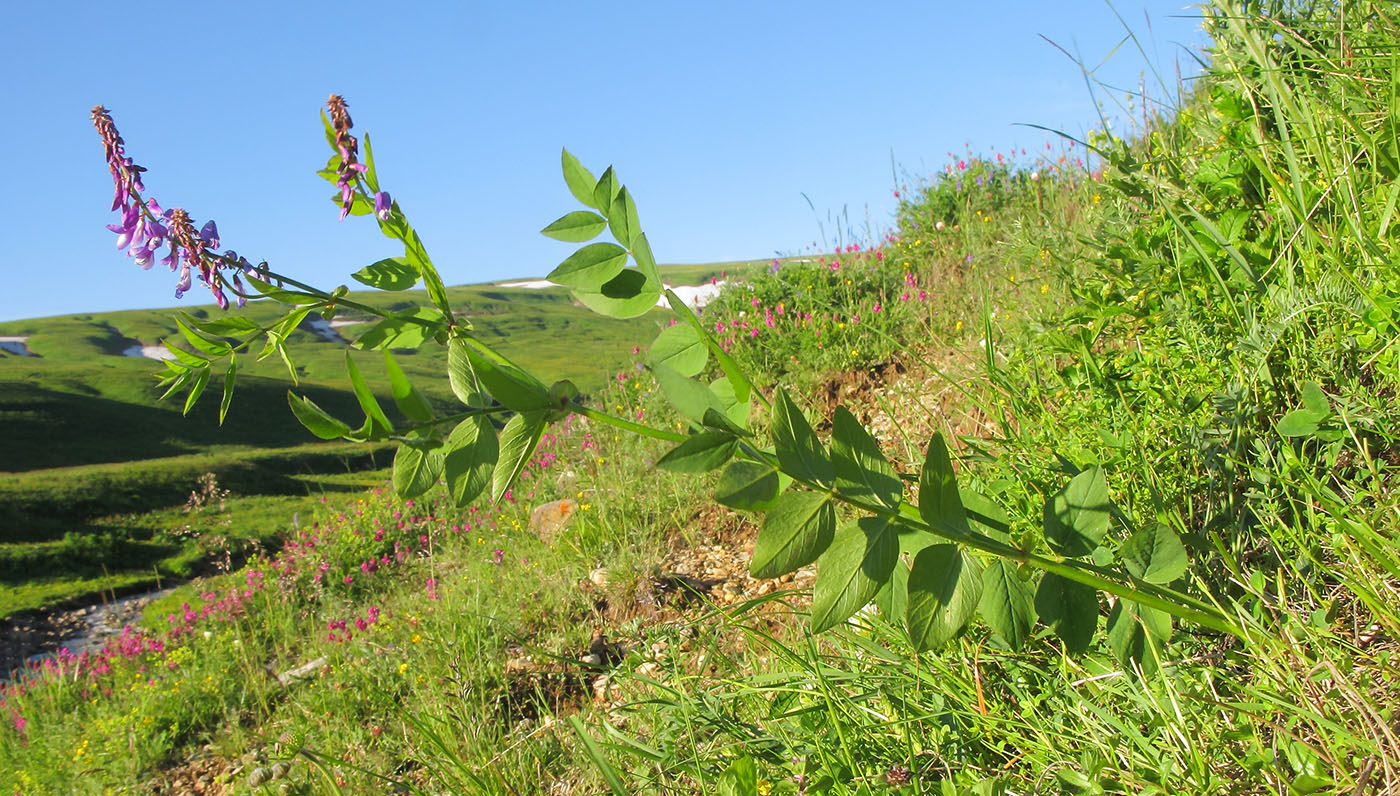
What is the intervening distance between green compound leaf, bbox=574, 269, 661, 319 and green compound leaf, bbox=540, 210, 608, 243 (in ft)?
0.22

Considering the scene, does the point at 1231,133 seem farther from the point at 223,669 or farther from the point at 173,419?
the point at 173,419

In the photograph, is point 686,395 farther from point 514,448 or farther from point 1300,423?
point 1300,423

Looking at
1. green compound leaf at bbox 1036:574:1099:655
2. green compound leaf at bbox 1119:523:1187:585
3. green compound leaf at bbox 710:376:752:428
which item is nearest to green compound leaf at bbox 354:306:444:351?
green compound leaf at bbox 710:376:752:428

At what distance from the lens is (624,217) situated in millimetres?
993

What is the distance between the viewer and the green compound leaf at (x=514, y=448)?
874mm

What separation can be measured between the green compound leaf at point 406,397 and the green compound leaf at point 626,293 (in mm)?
262

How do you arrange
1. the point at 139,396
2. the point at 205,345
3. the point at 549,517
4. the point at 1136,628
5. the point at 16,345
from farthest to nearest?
the point at 16,345 < the point at 139,396 < the point at 549,517 < the point at 1136,628 < the point at 205,345

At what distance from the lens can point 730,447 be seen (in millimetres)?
785

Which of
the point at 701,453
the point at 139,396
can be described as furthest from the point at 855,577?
the point at 139,396

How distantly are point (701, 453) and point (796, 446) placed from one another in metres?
0.12

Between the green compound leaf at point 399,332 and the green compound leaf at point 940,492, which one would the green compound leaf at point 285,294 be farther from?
the green compound leaf at point 940,492

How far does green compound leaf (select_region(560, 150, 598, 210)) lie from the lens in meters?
1.01

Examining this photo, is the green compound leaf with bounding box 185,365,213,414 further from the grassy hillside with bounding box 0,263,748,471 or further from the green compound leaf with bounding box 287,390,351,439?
the grassy hillside with bounding box 0,263,748,471

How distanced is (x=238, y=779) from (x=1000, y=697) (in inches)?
127
